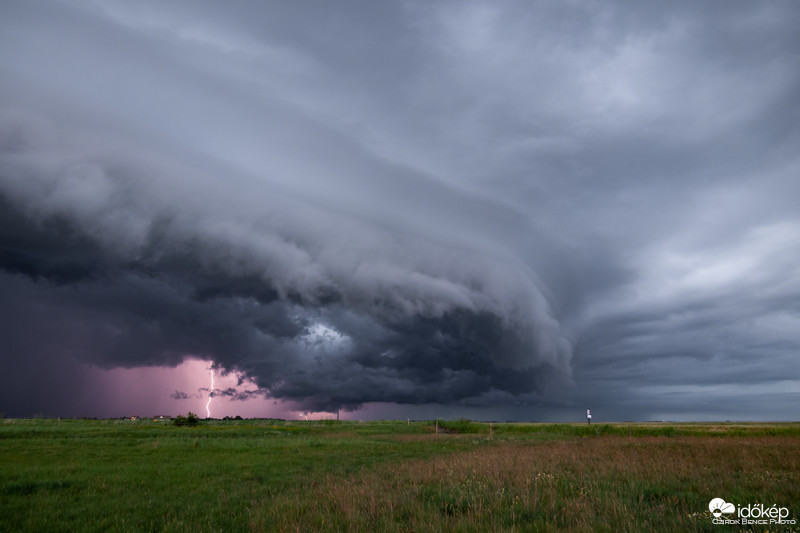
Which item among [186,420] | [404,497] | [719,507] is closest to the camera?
[719,507]

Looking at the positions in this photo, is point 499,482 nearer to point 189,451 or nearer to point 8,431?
point 189,451

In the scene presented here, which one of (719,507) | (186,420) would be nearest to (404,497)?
(719,507)

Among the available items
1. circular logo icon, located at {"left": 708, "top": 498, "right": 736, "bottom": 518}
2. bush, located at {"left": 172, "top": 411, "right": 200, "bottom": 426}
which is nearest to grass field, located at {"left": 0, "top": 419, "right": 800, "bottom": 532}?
circular logo icon, located at {"left": 708, "top": 498, "right": 736, "bottom": 518}

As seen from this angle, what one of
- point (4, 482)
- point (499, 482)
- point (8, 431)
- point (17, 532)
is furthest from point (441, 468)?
point (8, 431)

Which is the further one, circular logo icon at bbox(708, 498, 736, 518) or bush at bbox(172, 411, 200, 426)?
bush at bbox(172, 411, 200, 426)

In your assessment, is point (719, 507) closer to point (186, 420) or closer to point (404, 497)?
point (404, 497)

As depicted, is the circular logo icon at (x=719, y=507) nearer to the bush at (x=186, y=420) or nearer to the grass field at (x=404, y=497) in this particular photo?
the grass field at (x=404, y=497)

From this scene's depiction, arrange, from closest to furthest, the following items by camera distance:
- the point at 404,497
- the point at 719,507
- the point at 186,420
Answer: the point at 719,507
the point at 404,497
the point at 186,420

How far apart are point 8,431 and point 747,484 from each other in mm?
68167

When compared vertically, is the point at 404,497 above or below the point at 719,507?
below

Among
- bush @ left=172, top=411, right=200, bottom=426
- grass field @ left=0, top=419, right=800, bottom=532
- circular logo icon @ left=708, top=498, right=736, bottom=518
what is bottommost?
bush @ left=172, top=411, right=200, bottom=426

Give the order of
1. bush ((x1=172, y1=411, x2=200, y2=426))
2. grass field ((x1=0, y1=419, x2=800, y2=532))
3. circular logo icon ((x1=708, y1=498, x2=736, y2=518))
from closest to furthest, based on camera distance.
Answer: grass field ((x1=0, y1=419, x2=800, y2=532)), circular logo icon ((x1=708, y1=498, x2=736, y2=518)), bush ((x1=172, y1=411, x2=200, y2=426))

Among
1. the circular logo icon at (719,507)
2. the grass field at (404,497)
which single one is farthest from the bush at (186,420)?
the circular logo icon at (719,507)

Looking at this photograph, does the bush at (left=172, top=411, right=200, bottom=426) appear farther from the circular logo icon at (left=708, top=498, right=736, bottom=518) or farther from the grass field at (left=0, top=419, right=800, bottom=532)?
the circular logo icon at (left=708, top=498, right=736, bottom=518)
